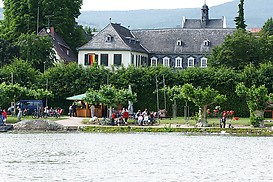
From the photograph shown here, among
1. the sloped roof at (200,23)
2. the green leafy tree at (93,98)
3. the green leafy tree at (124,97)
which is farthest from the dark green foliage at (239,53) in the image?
the sloped roof at (200,23)

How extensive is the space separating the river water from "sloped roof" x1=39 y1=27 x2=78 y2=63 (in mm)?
47288

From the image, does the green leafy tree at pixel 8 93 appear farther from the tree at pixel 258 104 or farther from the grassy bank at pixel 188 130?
the tree at pixel 258 104

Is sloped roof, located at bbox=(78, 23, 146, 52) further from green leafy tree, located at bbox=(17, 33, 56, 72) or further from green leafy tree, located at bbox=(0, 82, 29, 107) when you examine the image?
green leafy tree, located at bbox=(0, 82, 29, 107)

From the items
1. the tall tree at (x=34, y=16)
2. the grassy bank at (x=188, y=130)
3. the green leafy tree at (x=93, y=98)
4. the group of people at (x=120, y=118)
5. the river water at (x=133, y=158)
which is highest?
the tall tree at (x=34, y=16)

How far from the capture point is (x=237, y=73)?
8506 centimetres

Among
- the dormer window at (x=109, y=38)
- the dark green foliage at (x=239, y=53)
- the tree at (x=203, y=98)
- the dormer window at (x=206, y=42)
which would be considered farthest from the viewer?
the dormer window at (x=206, y=42)

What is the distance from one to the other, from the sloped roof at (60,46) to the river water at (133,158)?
4729 cm

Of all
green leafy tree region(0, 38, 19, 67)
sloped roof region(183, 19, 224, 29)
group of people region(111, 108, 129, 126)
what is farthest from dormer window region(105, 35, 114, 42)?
sloped roof region(183, 19, 224, 29)

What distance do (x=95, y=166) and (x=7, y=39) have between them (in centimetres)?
7363

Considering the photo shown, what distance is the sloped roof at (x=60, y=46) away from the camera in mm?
107062

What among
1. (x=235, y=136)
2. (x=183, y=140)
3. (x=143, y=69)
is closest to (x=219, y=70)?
(x=143, y=69)

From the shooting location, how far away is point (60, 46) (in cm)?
10994

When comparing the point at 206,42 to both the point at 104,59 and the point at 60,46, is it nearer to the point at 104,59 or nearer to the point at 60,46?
the point at 104,59

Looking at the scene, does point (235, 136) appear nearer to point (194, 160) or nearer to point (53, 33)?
point (194, 160)
